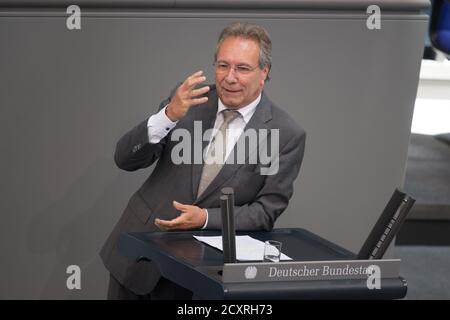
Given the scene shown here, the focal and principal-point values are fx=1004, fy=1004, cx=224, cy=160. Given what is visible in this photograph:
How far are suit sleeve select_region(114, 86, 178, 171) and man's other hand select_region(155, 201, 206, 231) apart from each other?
0.72ft

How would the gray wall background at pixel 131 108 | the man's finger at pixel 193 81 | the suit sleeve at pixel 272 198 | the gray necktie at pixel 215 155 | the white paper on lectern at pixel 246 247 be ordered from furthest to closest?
the gray wall background at pixel 131 108 < the gray necktie at pixel 215 155 < the suit sleeve at pixel 272 198 < the man's finger at pixel 193 81 < the white paper on lectern at pixel 246 247

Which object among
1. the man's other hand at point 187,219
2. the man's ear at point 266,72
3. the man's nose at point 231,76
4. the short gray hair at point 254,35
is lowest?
the man's other hand at point 187,219

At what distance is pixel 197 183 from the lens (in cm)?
316

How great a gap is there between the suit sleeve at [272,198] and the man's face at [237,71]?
0.22 m

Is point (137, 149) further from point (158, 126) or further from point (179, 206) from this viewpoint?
point (179, 206)

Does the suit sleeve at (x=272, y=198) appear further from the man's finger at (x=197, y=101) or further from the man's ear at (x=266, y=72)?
the man's finger at (x=197, y=101)

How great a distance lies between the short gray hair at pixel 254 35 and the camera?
312 centimetres

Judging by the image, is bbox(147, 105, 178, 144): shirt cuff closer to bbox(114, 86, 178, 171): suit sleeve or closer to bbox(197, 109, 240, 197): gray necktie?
bbox(114, 86, 178, 171): suit sleeve

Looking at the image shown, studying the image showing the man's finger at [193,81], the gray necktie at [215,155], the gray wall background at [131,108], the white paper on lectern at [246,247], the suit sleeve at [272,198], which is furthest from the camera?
the gray wall background at [131,108]

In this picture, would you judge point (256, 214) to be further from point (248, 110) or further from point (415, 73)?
point (415, 73)

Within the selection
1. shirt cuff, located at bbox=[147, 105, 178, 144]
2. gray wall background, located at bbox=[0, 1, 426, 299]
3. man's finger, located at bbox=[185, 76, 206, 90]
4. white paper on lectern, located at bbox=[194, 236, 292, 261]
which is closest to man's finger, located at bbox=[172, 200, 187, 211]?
white paper on lectern, located at bbox=[194, 236, 292, 261]

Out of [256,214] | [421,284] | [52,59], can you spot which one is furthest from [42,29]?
[421,284]

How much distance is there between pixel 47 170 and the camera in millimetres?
3432

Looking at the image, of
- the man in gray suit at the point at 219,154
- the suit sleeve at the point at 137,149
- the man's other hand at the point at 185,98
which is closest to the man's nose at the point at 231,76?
the man in gray suit at the point at 219,154
